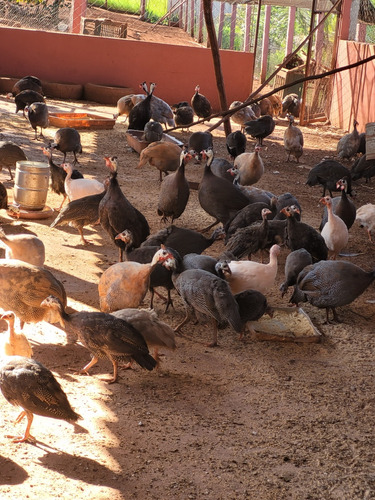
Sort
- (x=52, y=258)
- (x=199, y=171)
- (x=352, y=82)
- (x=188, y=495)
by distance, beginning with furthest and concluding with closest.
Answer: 1. (x=352, y=82)
2. (x=199, y=171)
3. (x=52, y=258)
4. (x=188, y=495)

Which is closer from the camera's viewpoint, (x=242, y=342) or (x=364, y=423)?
(x=364, y=423)

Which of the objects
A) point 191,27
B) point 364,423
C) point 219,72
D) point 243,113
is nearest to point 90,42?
point 243,113

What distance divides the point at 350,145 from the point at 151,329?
987 centimetres

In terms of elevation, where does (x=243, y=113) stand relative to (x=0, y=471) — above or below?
above

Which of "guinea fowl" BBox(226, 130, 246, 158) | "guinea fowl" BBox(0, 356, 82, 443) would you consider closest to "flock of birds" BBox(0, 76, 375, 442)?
"guinea fowl" BBox(0, 356, 82, 443)

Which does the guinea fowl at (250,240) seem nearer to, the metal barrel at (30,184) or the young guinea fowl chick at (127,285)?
the young guinea fowl chick at (127,285)

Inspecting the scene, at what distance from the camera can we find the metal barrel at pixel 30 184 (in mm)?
8875

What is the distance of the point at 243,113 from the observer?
1620 centimetres

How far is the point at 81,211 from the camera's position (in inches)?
320

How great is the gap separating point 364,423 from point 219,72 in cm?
745

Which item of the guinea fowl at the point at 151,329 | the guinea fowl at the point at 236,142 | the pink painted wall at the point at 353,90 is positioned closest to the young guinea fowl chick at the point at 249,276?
the guinea fowl at the point at 151,329

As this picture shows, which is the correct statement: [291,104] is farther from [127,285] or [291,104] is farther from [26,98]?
[127,285]

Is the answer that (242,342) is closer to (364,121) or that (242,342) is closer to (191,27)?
(364,121)

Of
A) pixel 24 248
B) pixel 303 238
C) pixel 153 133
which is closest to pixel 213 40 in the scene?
pixel 153 133
